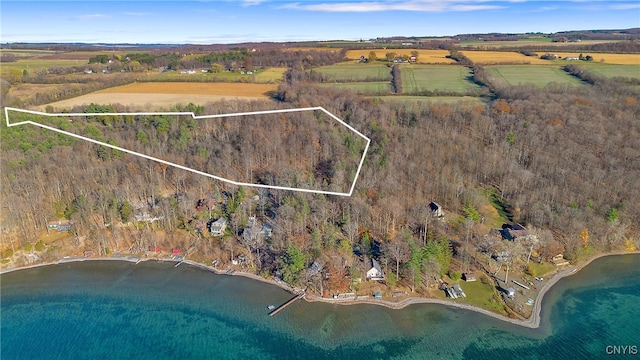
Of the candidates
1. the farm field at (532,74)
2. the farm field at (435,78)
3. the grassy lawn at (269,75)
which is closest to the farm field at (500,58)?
the farm field at (532,74)

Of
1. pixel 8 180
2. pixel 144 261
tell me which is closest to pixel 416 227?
pixel 144 261

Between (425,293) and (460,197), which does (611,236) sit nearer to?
(460,197)

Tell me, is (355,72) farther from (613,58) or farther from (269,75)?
(613,58)

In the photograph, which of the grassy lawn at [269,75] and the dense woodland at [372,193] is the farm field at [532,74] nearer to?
the dense woodland at [372,193]

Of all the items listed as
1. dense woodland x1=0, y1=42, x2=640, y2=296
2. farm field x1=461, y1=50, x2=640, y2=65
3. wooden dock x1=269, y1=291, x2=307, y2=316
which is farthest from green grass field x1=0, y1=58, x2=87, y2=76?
farm field x1=461, y1=50, x2=640, y2=65

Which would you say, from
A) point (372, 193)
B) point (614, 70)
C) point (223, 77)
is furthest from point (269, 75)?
point (614, 70)

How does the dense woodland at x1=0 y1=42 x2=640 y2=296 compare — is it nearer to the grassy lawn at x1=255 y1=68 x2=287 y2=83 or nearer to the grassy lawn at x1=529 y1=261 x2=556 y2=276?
the grassy lawn at x1=529 y1=261 x2=556 y2=276
